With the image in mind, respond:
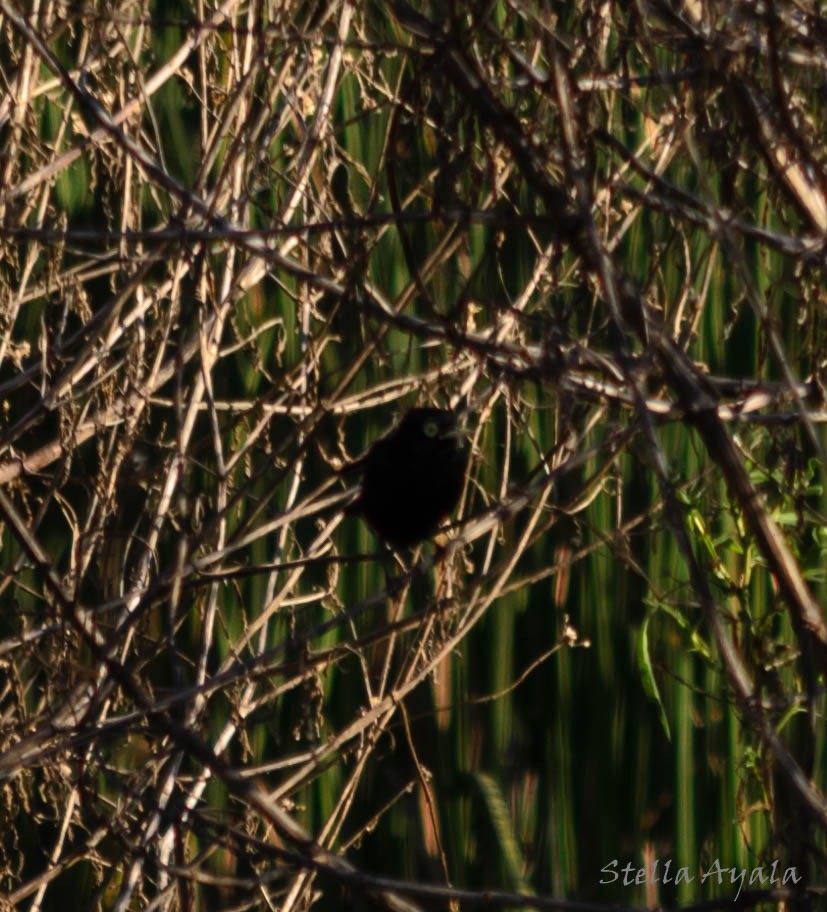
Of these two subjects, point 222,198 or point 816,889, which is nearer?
point 816,889

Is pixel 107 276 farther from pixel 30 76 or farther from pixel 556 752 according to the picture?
pixel 556 752

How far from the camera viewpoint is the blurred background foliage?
86.7 inches

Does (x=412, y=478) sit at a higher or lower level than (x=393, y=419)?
lower

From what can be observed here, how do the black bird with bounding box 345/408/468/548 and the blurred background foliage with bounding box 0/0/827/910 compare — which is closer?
the blurred background foliage with bounding box 0/0/827/910

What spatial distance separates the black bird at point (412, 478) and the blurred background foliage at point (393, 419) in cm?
9

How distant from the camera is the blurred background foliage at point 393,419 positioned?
2.20 metres

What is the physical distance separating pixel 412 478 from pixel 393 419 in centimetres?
56

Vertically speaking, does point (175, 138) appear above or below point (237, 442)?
above

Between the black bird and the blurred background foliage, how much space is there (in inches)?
3.5

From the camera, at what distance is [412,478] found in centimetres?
355

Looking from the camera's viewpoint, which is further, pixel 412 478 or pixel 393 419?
pixel 393 419

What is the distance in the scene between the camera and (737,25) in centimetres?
207

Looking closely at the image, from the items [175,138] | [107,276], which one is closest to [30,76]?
[175,138]

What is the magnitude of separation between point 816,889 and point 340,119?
300cm
